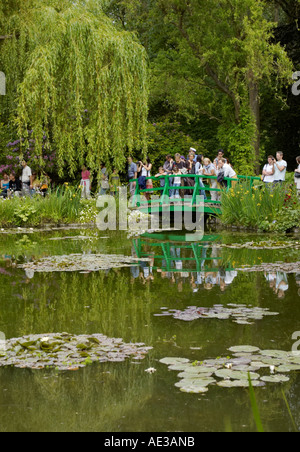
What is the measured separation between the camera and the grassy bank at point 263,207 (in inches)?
612

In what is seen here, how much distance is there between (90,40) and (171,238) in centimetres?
538

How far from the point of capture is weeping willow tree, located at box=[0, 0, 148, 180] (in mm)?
16875

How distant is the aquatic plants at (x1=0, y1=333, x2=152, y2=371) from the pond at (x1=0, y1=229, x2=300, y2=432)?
7 centimetres

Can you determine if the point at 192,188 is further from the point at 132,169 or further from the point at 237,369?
the point at 237,369

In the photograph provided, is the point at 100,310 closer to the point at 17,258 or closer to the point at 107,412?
the point at 107,412

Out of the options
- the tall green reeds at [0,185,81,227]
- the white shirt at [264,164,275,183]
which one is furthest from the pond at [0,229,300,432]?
the tall green reeds at [0,185,81,227]

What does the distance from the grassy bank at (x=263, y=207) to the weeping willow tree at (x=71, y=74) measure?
279cm

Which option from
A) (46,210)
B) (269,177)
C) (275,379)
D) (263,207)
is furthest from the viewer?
(46,210)

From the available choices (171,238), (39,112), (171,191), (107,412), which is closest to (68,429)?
(107,412)

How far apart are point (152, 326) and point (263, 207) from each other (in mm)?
10449

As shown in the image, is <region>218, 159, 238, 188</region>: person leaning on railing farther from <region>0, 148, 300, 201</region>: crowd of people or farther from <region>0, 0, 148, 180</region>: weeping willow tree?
<region>0, 0, 148, 180</region>: weeping willow tree

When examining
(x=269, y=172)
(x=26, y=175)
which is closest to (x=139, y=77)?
(x=269, y=172)

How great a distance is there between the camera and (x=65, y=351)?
5270 millimetres

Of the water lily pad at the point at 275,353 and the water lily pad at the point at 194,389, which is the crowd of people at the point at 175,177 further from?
the water lily pad at the point at 194,389
